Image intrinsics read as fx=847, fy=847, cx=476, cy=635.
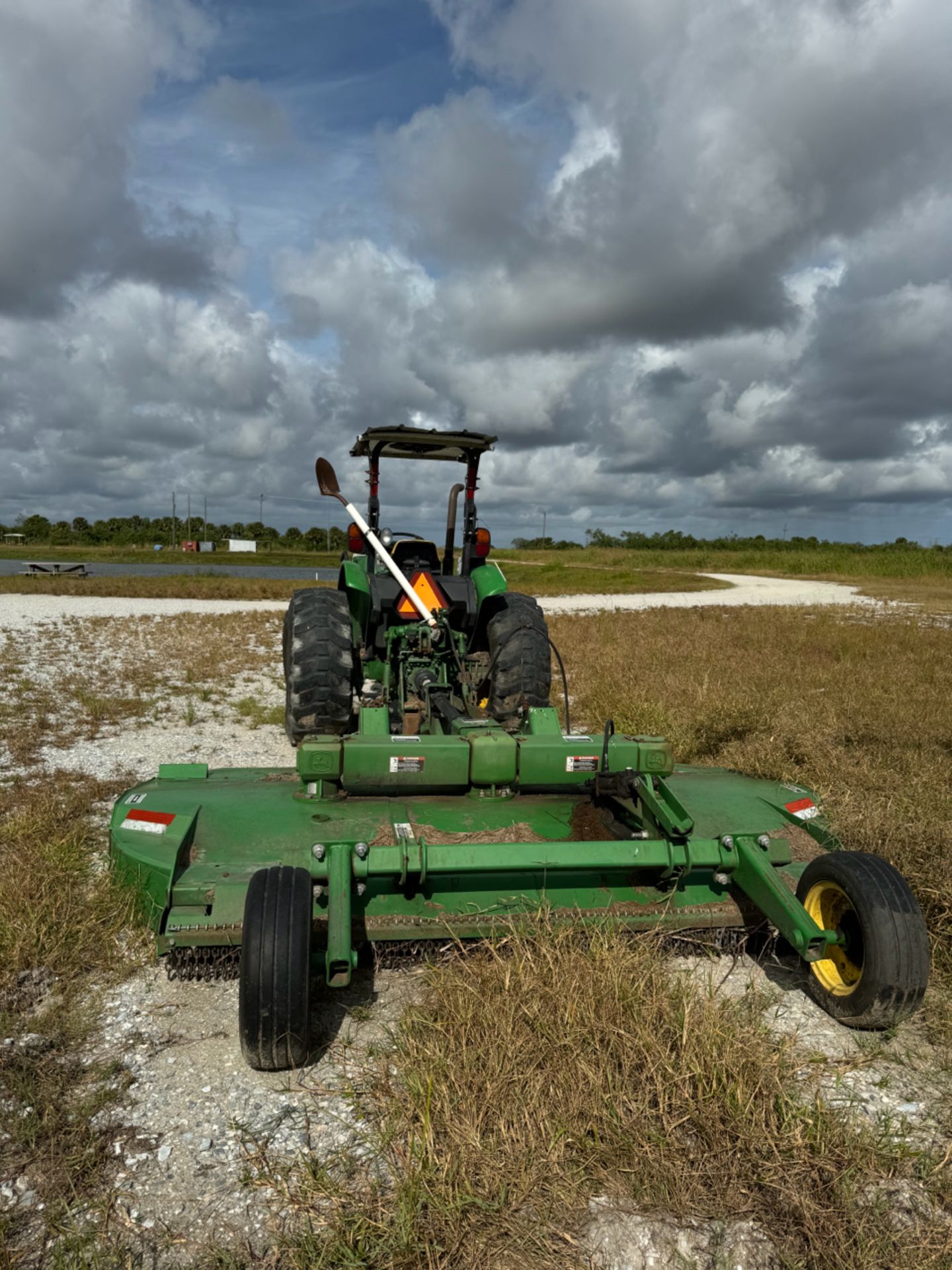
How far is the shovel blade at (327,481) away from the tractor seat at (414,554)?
886mm

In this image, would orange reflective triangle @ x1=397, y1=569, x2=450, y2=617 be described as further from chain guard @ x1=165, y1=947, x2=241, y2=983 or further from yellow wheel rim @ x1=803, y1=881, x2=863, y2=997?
yellow wheel rim @ x1=803, y1=881, x2=863, y2=997

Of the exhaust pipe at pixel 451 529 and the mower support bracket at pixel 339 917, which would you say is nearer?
the mower support bracket at pixel 339 917

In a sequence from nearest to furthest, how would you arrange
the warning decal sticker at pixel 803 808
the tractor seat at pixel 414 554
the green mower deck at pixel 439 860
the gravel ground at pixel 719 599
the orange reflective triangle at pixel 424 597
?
the green mower deck at pixel 439 860 → the warning decal sticker at pixel 803 808 → the orange reflective triangle at pixel 424 597 → the tractor seat at pixel 414 554 → the gravel ground at pixel 719 599

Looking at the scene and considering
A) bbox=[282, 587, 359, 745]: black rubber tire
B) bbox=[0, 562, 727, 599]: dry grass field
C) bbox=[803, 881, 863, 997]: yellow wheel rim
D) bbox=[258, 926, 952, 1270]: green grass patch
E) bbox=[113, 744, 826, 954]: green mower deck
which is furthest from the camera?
bbox=[0, 562, 727, 599]: dry grass field

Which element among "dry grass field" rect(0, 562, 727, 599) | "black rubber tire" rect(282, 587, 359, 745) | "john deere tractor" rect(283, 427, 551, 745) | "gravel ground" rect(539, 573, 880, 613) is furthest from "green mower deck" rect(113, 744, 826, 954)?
"gravel ground" rect(539, 573, 880, 613)

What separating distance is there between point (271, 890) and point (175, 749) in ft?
14.5

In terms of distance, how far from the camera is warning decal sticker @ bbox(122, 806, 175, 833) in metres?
3.26

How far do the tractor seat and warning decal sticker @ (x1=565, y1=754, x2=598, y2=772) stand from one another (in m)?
3.10

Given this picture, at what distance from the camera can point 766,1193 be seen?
2.08m

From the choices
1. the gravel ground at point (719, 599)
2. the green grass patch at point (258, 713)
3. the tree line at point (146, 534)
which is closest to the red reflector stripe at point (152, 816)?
the green grass patch at point (258, 713)

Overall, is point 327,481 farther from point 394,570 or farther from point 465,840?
point 465,840

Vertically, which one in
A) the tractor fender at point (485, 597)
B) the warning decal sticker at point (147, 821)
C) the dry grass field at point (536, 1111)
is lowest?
the dry grass field at point (536, 1111)

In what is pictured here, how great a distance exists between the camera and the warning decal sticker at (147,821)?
3264 mm

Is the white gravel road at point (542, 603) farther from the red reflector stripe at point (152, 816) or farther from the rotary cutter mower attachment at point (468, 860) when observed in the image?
the rotary cutter mower attachment at point (468, 860)
